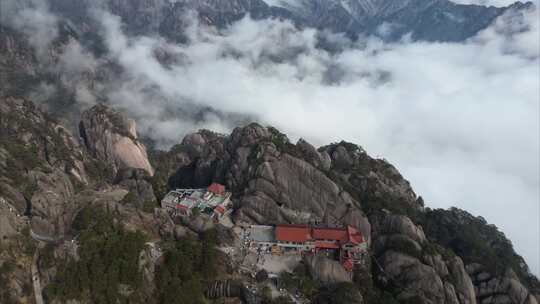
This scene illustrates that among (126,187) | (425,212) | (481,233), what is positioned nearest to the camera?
(126,187)

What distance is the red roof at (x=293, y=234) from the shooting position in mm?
96000

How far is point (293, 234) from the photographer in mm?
96438

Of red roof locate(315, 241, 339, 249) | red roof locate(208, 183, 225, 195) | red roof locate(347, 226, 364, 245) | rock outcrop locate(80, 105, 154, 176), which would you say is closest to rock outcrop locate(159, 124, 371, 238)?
red roof locate(208, 183, 225, 195)

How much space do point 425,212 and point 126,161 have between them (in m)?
108

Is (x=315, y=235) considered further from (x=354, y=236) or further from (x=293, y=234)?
(x=354, y=236)

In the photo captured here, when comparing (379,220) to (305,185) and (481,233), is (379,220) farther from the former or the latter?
(481,233)

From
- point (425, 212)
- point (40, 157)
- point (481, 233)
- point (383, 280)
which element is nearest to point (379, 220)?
point (383, 280)

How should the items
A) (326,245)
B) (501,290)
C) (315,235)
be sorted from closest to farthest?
(326,245), (315,235), (501,290)

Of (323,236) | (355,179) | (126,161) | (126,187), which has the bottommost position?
(323,236)

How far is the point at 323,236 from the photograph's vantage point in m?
97.1

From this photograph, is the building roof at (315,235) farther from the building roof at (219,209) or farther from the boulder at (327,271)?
the building roof at (219,209)

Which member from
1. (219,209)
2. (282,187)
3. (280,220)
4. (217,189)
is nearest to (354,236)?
(280,220)

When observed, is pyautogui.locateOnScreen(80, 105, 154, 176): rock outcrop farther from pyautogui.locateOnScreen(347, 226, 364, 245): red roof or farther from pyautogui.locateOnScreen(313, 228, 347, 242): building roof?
pyautogui.locateOnScreen(347, 226, 364, 245): red roof

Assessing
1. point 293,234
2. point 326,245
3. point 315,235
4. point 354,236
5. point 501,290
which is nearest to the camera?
point 326,245
